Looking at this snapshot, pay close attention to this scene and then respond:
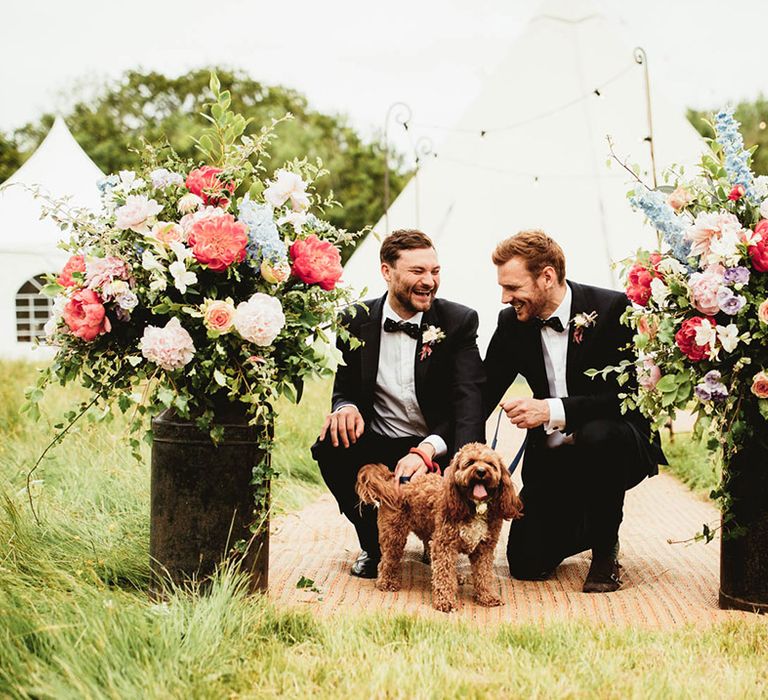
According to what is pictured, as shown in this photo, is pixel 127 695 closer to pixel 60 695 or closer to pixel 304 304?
pixel 60 695

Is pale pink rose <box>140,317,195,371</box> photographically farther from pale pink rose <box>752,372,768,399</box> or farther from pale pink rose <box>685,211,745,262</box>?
pale pink rose <box>752,372,768,399</box>

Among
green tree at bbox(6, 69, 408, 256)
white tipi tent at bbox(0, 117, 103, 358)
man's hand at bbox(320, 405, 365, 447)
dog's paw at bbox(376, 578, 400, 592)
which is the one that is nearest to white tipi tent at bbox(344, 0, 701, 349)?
white tipi tent at bbox(0, 117, 103, 358)

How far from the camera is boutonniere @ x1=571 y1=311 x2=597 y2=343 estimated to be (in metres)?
4.44

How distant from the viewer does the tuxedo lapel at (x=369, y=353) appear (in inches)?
178

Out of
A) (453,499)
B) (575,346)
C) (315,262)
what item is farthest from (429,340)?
(315,262)

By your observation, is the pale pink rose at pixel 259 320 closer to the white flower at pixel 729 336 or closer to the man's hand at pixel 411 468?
the man's hand at pixel 411 468

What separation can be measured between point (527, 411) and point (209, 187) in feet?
5.75

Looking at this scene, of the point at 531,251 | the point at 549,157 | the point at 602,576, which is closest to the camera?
the point at 602,576

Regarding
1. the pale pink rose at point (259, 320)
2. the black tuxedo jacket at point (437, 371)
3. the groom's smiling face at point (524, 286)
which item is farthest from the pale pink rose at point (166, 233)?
the groom's smiling face at point (524, 286)

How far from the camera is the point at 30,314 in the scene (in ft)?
72.1

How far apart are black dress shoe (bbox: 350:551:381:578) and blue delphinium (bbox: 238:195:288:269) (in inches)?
67.4

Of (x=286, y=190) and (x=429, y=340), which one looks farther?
(x=429, y=340)

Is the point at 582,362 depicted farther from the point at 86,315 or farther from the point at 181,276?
the point at 86,315

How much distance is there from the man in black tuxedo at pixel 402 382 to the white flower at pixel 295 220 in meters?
0.74
